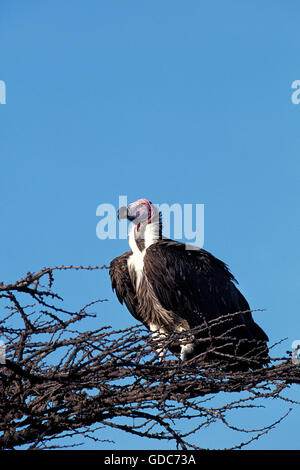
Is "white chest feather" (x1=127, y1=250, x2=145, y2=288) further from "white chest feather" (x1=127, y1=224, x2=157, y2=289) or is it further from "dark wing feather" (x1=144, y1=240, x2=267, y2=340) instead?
"dark wing feather" (x1=144, y1=240, x2=267, y2=340)

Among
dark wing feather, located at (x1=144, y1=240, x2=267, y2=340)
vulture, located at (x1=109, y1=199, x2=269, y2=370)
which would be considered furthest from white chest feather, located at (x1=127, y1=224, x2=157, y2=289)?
dark wing feather, located at (x1=144, y1=240, x2=267, y2=340)

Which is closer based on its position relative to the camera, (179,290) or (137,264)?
(179,290)

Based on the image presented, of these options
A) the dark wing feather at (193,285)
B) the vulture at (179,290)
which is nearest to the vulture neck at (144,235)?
the vulture at (179,290)

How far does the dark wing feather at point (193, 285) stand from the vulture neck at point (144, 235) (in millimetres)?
132

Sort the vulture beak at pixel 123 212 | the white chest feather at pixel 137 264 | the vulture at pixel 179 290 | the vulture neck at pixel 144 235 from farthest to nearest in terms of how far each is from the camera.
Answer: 1. the vulture beak at pixel 123 212
2. the vulture neck at pixel 144 235
3. the white chest feather at pixel 137 264
4. the vulture at pixel 179 290

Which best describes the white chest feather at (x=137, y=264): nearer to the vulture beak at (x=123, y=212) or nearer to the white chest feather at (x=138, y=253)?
the white chest feather at (x=138, y=253)

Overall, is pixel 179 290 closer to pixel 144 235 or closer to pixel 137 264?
pixel 137 264

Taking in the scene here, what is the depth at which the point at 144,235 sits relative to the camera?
755 centimetres

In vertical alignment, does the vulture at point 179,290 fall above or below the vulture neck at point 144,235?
below

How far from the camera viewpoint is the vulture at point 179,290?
6.99 m

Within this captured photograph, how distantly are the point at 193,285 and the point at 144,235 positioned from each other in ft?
2.59

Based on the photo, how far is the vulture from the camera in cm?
699

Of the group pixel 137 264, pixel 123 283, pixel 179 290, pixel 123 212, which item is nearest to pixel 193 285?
pixel 179 290
